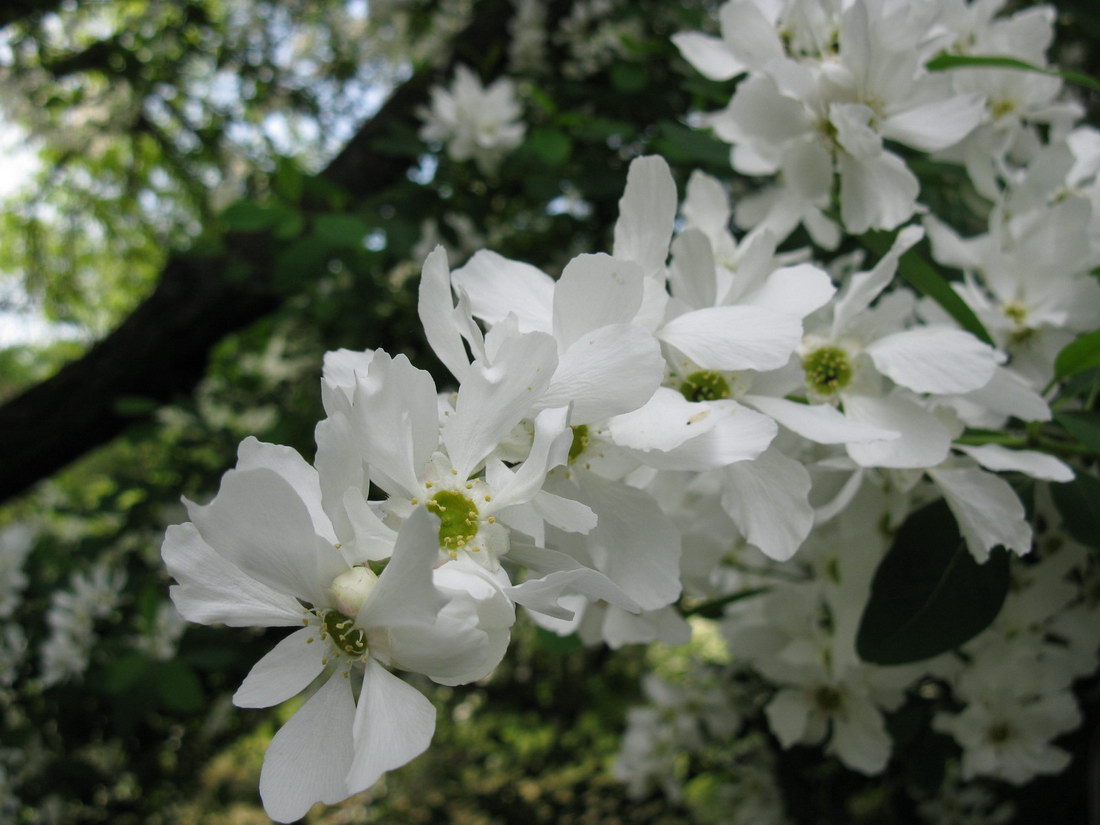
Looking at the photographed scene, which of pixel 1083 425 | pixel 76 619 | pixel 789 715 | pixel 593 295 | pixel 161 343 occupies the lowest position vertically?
pixel 76 619

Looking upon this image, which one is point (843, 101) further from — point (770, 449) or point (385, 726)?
point (385, 726)

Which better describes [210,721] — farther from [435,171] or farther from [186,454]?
[435,171]

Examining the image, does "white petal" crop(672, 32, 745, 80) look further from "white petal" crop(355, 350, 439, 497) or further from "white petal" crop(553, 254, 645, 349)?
"white petal" crop(355, 350, 439, 497)

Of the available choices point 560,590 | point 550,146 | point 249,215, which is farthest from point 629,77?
point 560,590

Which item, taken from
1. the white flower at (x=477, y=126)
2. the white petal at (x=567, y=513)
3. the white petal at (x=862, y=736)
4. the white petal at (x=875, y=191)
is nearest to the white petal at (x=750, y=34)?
the white petal at (x=875, y=191)

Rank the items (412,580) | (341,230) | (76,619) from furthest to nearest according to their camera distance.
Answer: (76,619) < (341,230) < (412,580)

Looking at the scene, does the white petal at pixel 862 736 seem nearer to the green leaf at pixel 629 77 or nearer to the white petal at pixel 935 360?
the white petal at pixel 935 360
